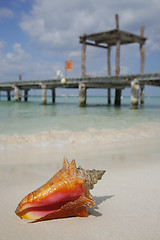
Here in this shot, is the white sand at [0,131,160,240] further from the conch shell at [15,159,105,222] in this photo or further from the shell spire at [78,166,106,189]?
the shell spire at [78,166,106,189]

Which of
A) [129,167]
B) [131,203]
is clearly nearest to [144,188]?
[131,203]

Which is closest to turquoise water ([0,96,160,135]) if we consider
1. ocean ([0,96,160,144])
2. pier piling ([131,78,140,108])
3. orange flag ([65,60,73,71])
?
ocean ([0,96,160,144])

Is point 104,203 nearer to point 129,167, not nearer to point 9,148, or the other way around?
point 129,167

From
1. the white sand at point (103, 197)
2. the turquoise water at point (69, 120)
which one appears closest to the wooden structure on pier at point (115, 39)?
the turquoise water at point (69, 120)

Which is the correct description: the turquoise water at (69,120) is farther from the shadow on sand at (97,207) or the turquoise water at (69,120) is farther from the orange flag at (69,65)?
the orange flag at (69,65)

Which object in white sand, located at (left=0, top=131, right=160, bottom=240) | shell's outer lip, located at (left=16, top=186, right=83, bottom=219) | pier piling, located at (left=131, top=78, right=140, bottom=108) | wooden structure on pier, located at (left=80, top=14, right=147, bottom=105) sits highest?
wooden structure on pier, located at (left=80, top=14, right=147, bottom=105)

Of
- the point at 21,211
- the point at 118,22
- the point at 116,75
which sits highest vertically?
the point at 118,22
